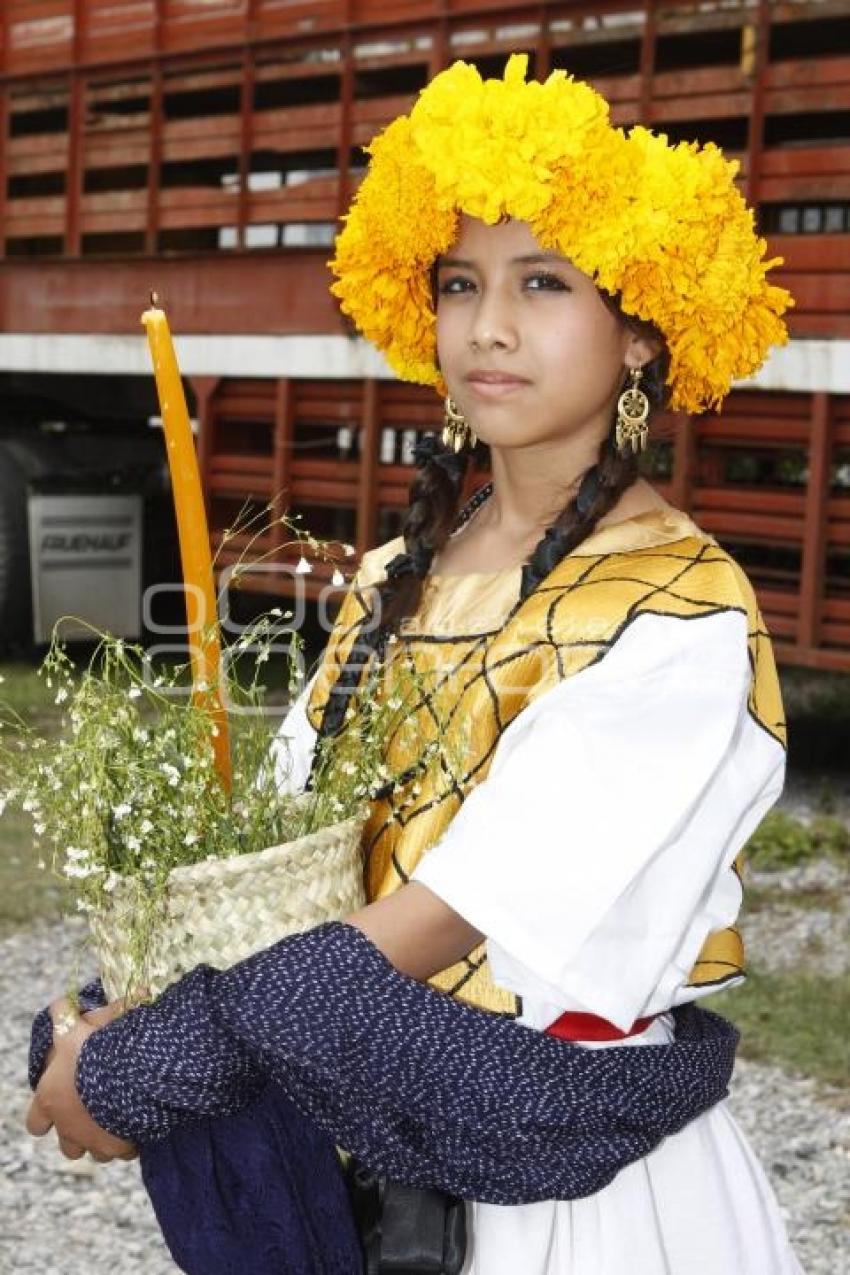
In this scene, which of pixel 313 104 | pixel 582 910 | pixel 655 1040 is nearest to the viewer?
pixel 582 910

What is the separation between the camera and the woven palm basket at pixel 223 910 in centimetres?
147

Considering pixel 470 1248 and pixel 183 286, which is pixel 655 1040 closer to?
pixel 470 1248

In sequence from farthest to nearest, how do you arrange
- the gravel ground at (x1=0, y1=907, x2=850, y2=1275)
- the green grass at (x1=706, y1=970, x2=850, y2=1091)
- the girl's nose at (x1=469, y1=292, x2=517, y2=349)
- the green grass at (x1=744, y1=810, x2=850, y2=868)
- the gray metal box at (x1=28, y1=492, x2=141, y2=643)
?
the gray metal box at (x1=28, y1=492, x2=141, y2=643), the green grass at (x1=744, y1=810, x2=850, y2=868), the green grass at (x1=706, y1=970, x2=850, y2=1091), the gravel ground at (x1=0, y1=907, x2=850, y2=1275), the girl's nose at (x1=469, y1=292, x2=517, y2=349)

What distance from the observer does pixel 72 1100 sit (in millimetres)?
1539

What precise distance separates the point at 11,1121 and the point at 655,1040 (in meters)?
2.65

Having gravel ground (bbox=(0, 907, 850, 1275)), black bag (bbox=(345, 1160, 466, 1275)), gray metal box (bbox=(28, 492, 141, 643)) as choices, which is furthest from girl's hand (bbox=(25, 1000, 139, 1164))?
gray metal box (bbox=(28, 492, 141, 643))

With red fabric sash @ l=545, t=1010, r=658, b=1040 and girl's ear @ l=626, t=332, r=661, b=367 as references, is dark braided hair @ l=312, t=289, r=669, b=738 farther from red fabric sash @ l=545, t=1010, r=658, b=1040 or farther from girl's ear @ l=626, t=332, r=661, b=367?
red fabric sash @ l=545, t=1010, r=658, b=1040

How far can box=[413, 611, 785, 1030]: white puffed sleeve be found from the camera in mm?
1452

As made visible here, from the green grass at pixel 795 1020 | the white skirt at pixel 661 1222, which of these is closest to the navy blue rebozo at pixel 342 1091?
the white skirt at pixel 661 1222

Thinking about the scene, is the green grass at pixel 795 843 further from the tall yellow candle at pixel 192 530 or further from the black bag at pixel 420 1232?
the tall yellow candle at pixel 192 530

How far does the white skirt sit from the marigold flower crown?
2.26 ft

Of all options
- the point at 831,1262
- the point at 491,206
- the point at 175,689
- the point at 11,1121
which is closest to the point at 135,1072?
the point at 175,689

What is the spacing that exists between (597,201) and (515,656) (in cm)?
43

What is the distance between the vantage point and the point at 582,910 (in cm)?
145
